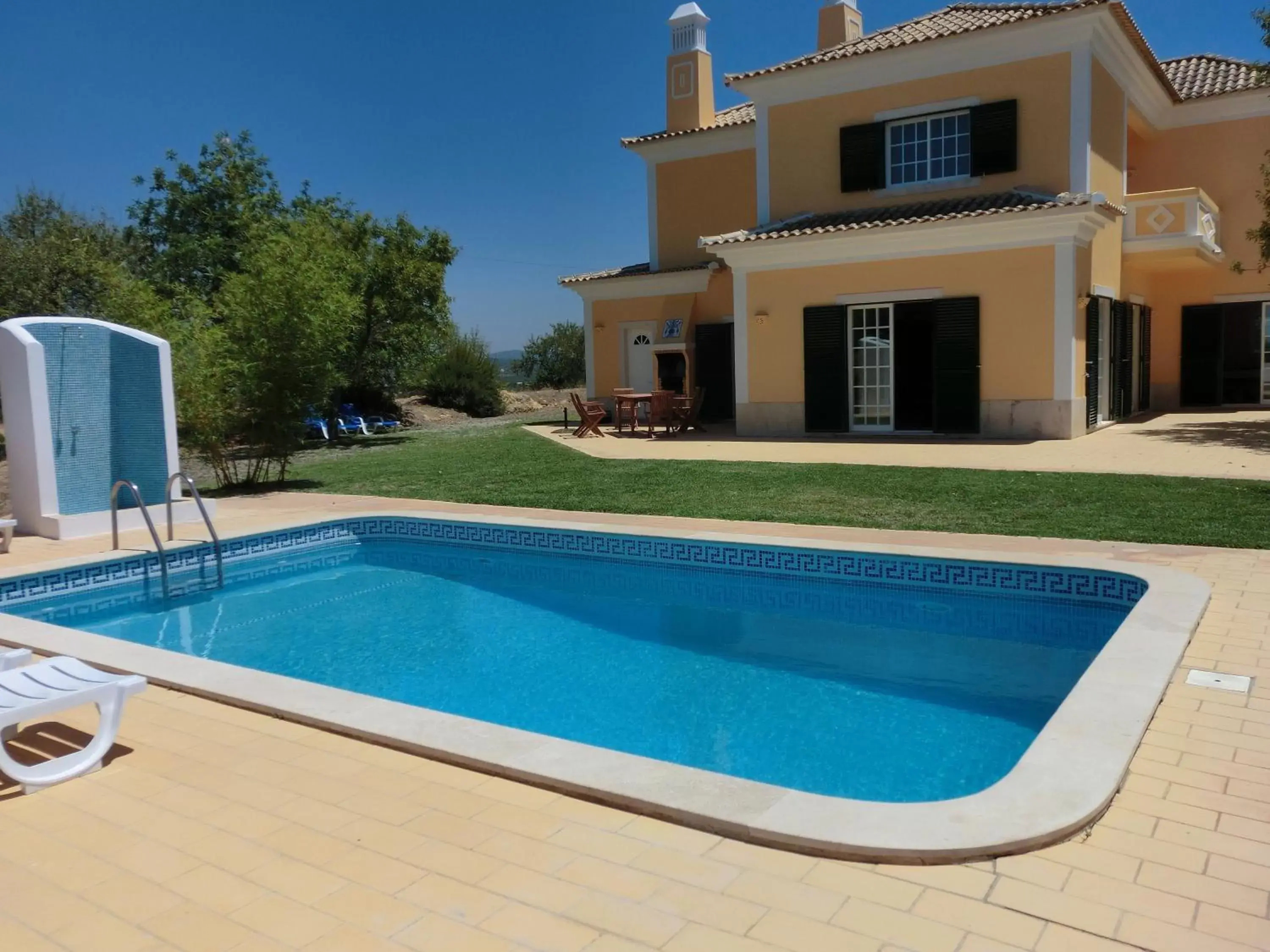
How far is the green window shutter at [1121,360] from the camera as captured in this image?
18859mm

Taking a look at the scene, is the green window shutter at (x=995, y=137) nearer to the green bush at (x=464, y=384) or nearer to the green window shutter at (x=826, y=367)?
the green window shutter at (x=826, y=367)

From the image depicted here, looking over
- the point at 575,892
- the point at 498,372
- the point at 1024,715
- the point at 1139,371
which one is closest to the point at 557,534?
the point at 1024,715

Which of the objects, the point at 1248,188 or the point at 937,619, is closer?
the point at 937,619

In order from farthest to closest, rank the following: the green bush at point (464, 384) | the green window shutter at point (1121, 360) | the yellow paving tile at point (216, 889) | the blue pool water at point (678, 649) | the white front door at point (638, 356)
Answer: the green bush at point (464, 384) < the white front door at point (638, 356) < the green window shutter at point (1121, 360) < the blue pool water at point (678, 649) < the yellow paving tile at point (216, 889)

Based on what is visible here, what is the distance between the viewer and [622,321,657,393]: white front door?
23766 millimetres

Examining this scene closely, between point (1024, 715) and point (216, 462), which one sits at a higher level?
point (216, 462)

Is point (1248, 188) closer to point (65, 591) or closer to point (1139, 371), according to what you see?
point (1139, 371)

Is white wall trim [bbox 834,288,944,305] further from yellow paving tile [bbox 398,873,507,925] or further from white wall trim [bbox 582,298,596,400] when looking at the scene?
yellow paving tile [bbox 398,873,507,925]

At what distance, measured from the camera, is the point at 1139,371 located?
21.3 m

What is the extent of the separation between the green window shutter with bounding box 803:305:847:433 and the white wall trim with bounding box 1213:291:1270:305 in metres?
9.84

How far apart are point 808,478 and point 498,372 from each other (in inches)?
914

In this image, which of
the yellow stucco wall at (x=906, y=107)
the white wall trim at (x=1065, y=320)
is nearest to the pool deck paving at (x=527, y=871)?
the white wall trim at (x=1065, y=320)

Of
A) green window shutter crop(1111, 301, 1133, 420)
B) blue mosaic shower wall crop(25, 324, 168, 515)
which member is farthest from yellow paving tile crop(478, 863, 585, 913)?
green window shutter crop(1111, 301, 1133, 420)

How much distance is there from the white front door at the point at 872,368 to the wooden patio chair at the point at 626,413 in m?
4.85
